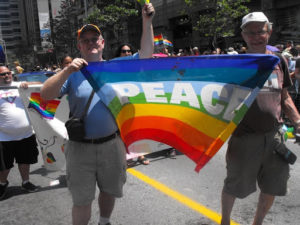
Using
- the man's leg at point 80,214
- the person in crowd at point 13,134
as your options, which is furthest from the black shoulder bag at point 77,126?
the person in crowd at point 13,134

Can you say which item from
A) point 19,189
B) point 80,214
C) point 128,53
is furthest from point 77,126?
point 128,53

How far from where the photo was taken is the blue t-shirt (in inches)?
102

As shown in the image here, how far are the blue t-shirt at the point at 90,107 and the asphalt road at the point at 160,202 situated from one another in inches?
51.2

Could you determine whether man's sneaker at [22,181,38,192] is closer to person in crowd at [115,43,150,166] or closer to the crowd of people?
person in crowd at [115,43,150,166]

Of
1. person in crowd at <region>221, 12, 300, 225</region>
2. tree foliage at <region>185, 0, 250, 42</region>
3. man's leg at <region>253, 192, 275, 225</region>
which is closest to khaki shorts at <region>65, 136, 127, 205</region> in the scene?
person in crowd at <region>221, 12, 300, 225</region>

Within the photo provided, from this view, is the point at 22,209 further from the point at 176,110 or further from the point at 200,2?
the point at 200,2

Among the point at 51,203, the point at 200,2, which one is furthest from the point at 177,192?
the point at 200,2

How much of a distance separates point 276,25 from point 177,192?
1723 centimetres

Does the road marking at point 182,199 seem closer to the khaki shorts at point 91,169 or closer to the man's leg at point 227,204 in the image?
the man's leg at point 227,204

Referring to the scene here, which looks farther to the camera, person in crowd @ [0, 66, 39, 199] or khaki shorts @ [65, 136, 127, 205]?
person in crowd @ [0, 66, 39, 199]

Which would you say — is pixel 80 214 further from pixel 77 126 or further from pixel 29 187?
pixel 29 187

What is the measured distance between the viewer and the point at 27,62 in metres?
68.1

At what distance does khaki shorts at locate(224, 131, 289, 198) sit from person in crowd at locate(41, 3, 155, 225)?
1019 millimetres

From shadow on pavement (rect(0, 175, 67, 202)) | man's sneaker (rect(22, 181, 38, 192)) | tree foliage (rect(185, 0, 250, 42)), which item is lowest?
shadow on pavement (rect(0, 175, 67, 202))
